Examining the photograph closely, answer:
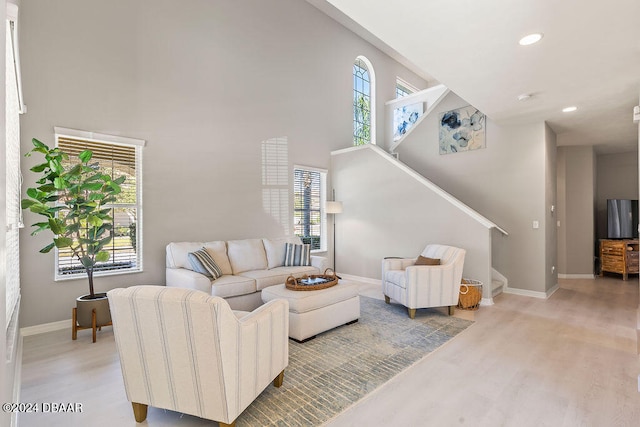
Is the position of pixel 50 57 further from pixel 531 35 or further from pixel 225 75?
pixel 531 35

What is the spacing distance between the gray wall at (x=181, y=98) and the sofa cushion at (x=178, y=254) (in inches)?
9.1

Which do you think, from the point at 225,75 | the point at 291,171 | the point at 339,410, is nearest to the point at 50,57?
the point at 225,75

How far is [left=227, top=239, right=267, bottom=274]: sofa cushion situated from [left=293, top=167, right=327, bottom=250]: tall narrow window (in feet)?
4.57

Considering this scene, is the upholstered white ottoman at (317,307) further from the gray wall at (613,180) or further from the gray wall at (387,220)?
the gray wall at (613,180)

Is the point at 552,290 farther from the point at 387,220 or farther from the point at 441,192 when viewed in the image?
the point at 387,220

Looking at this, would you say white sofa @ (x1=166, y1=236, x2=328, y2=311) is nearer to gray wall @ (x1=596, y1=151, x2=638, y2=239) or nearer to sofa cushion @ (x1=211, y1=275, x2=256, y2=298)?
sofa cushion @ (x1=211, y1=275, x2=256, y2=298)

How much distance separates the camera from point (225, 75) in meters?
5.06

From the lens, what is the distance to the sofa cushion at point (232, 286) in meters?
3.73

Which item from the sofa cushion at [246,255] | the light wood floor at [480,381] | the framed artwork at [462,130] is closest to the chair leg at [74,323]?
the light wood floor at [480,381]

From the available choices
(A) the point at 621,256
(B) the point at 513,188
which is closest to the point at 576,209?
(A) the point at 621,256

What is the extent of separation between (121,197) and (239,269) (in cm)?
179

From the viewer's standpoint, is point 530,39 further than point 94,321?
No

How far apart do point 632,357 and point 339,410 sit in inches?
110

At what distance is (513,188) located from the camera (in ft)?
17.4
